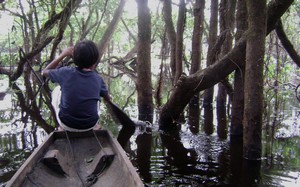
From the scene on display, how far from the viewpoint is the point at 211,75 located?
23.2 ft

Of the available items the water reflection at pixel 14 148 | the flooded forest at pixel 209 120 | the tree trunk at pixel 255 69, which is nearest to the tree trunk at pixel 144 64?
the flooded forest at pixel 209 120

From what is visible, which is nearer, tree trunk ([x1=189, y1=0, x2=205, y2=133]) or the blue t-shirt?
the blue t-shirt

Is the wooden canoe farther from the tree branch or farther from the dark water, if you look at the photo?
the tree branch

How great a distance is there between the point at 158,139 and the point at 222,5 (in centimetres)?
377

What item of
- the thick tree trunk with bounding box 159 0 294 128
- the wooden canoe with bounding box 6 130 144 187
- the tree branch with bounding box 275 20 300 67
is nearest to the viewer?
the wooden canoe with bounding box 6 130 144 187

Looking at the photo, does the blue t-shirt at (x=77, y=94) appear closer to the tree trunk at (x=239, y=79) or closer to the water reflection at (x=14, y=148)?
the water reflection at (x=14, y=148)

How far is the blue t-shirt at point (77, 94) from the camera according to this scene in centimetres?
432

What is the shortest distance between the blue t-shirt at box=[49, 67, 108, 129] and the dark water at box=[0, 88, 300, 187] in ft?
4.51

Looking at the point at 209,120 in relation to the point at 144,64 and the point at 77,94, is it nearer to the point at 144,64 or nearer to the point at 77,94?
the point at 144,64

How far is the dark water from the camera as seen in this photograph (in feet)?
16.7

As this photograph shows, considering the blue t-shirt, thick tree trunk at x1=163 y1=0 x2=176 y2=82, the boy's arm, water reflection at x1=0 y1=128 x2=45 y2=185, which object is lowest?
water reflection at x1=0 y1=128 x2=45 y2=185

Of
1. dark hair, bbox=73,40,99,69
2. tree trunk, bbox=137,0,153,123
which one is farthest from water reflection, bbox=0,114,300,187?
dark hair, bbox=73,40,99,69

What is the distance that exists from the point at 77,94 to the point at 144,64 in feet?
18.3

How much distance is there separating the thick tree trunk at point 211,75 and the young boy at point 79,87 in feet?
10.0
